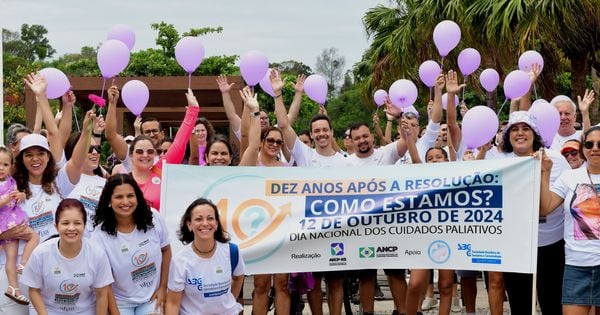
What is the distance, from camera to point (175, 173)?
24.7 ft

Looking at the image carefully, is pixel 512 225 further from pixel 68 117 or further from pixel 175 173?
pixel 68 117

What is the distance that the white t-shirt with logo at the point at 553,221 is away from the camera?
714 centimetres

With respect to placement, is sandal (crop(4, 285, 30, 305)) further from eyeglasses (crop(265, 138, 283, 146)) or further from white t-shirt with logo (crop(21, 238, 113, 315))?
eyeglasses (crop(265, 138, 283, 146))

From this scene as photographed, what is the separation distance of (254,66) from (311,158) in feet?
4.14

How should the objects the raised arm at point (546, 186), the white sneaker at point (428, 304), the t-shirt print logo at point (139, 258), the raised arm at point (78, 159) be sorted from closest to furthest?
the t-shirt print logo at point (139, 258) → the raised arm at point (78, 159) → the raised arm at point (546, 186) → the white sneaker at point (428, 304)

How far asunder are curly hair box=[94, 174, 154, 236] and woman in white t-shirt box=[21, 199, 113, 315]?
0.27 metres

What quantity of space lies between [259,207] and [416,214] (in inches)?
53.4

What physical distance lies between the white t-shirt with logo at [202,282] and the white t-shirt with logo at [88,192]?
2.98ft

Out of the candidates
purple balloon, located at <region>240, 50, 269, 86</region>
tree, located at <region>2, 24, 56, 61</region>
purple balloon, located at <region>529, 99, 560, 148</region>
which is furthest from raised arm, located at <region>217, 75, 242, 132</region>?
tree, located at <region>2, 24, 56, 61</region>

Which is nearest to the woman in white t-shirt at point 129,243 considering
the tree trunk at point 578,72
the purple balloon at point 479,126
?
the purple balloon at point 479,126

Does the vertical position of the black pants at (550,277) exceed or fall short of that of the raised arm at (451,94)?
it falls short

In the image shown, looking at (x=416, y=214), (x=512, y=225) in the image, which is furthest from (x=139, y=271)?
(x=512, y=225)

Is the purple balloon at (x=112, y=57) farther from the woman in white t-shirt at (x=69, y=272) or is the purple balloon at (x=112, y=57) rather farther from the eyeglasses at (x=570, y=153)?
the eyeglasses at (x=570, y=153)

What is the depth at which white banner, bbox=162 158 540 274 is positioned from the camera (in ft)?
24.3
